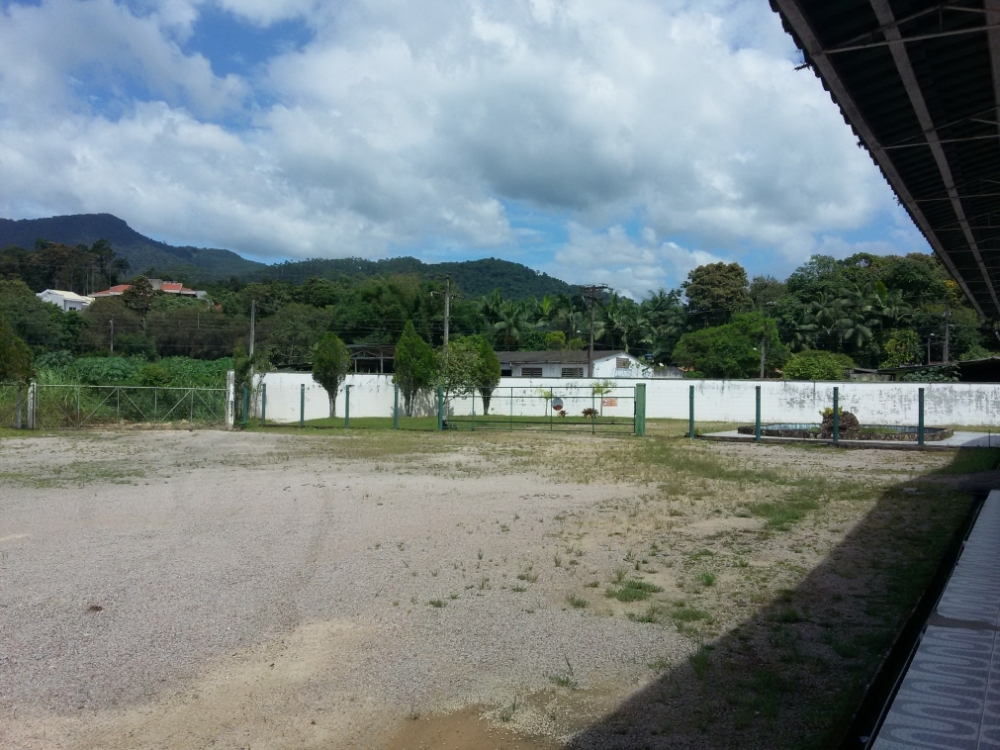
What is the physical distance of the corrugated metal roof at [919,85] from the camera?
5832mm

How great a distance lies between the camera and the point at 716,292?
245ft

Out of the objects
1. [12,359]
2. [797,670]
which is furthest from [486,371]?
[797,670]

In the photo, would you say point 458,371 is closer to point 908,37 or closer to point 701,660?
point 908,37

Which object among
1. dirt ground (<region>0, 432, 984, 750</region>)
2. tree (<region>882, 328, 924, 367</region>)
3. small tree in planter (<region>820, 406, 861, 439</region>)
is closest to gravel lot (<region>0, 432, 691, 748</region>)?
dirt ground (<region>0, 432, 984, 750</region>)

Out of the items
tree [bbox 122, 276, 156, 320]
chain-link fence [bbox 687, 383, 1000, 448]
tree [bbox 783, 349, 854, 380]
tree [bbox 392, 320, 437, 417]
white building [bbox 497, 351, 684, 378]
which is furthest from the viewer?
tree [bbox 122, 276, 156, 320]

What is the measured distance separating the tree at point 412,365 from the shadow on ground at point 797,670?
103 ft

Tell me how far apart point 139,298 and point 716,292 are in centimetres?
5655

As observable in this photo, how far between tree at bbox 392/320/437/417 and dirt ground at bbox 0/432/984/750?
79.5ft

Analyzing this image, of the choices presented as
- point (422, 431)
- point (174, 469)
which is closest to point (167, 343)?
point (422, 431)

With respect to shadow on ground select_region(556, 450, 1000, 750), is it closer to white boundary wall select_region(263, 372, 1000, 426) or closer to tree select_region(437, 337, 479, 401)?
white boundary wall select_region(263, 372, 1000, 426)

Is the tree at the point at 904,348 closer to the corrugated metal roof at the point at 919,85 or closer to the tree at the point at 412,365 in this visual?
the tree at the point at 412,365

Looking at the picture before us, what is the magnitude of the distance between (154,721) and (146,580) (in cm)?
326

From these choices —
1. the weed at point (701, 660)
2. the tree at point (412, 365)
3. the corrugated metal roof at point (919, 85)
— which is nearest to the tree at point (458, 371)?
the tree at point (412, 365)

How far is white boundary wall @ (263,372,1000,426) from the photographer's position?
3300cm
